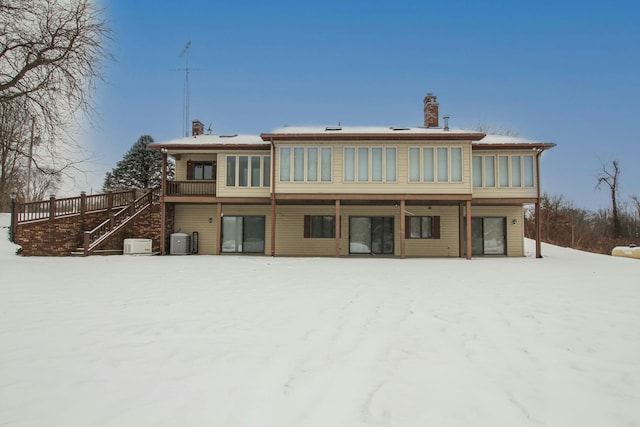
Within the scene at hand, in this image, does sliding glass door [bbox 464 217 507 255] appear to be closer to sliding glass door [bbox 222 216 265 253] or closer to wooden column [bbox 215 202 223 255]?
sliding glass door [bbox 222 216 265 253]

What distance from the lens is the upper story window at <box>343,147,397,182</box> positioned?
50.3 feet

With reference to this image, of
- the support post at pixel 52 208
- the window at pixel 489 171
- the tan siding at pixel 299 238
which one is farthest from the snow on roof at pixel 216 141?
the window at pixel 489 171

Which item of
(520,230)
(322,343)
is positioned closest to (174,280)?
(322,343)

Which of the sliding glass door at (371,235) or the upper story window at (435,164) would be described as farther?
the sliding glass door at (371,235)

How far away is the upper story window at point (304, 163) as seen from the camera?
15484 mm

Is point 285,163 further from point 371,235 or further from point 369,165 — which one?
point 371,235

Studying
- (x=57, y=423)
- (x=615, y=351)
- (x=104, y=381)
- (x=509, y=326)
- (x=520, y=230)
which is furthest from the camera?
(x=520, y=230)

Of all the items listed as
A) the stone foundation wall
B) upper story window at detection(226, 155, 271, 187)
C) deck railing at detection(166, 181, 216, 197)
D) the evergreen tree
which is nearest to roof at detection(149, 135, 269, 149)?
upper story window at detection(226, 155, 271, 187)

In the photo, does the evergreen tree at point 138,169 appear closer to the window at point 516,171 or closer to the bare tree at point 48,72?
the bare tree at point 48,72

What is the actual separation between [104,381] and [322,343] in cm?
194

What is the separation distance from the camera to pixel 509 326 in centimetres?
449

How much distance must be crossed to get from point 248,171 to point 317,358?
13.8m

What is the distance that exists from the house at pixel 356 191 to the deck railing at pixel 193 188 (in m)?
0.05

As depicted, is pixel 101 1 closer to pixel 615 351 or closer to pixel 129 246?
pixel 129 246
